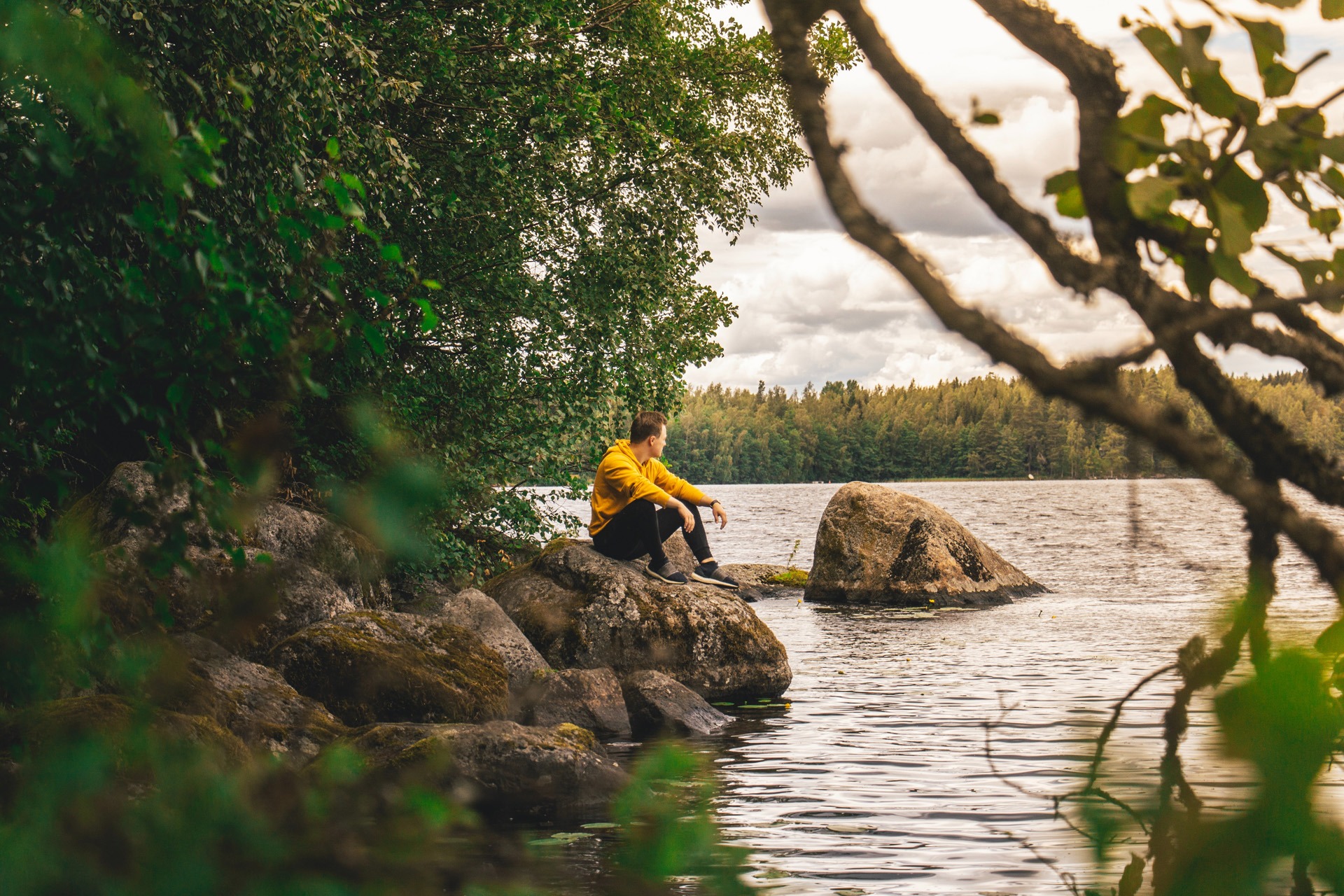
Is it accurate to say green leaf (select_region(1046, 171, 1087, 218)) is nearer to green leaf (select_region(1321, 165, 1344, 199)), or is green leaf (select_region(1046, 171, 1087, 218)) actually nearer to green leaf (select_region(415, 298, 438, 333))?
green leaf (select_region(1321, 165, 1344, 199))

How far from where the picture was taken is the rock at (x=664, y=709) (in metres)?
9.59

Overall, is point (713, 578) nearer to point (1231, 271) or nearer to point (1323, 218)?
point (1323, 218)

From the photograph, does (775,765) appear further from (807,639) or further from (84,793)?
(807,639)

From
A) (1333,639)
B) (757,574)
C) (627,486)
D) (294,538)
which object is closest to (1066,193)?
(1333,639)

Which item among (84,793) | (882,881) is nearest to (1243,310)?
(84,793)

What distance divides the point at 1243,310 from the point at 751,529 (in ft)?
184

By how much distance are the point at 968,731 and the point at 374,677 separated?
5.00 metres

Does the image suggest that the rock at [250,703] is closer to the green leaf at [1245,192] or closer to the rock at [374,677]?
the rock at [374,677]

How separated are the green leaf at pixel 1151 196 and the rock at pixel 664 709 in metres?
8.50

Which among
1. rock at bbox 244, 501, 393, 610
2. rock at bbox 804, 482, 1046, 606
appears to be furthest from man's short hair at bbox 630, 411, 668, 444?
rock at bbox 804, 482, 1046, 606

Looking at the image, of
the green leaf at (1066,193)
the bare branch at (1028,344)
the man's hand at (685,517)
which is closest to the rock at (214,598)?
the bare branch at (1028,344)

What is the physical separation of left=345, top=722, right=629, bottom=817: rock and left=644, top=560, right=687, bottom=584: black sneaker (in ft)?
15.1

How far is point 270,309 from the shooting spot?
257 cm

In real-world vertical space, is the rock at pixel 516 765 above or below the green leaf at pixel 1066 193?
below
